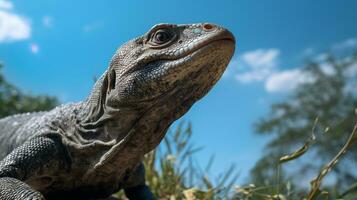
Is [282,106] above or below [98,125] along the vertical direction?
A: above

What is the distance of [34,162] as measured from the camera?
3270 mm

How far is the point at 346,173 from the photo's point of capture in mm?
24422

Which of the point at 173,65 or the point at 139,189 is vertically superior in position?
the point at 173,65

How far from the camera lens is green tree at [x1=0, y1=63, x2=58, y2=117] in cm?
1852

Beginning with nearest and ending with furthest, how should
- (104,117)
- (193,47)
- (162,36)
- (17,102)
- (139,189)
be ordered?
(193,47) → (162,36) → (104,117) → (139,189) → (17,102)

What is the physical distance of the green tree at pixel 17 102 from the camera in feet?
60.7

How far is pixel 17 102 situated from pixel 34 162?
57.9 feet

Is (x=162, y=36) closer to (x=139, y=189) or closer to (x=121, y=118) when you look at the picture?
(x=121, y=118)

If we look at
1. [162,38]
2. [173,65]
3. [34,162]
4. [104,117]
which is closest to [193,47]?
[173,65]

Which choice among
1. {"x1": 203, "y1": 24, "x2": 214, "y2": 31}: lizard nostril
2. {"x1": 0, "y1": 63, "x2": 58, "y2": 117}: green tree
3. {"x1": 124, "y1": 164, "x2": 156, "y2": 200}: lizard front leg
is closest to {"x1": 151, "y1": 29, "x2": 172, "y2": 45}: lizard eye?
{"x1": 203, "y1": 24, "x2": 214, "y2": 31}: lizard nostril

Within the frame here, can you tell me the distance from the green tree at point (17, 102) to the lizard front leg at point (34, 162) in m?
15.2

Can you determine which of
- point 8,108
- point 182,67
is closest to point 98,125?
point 182,67

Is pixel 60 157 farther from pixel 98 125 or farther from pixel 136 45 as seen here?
pixel 136 45

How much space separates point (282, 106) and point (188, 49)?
23556 mm
